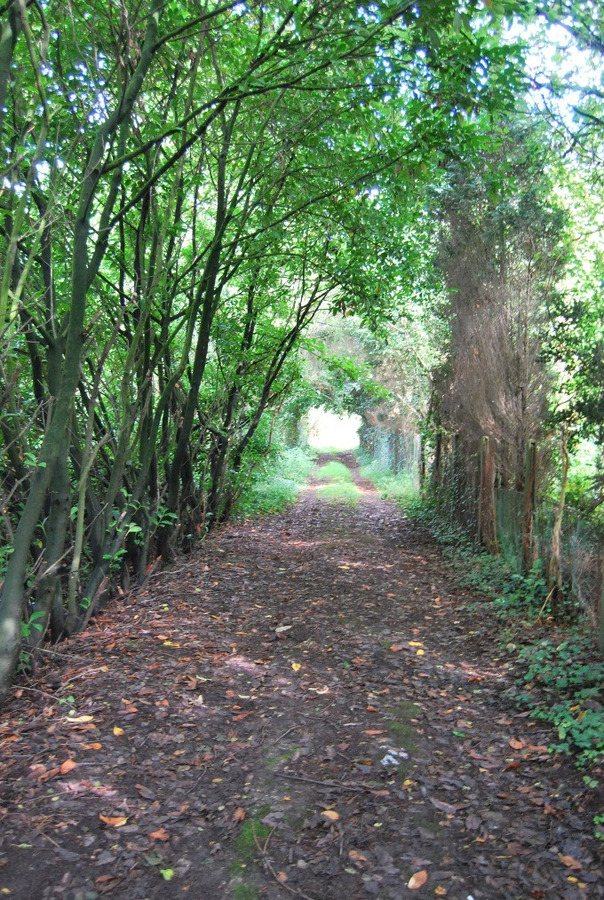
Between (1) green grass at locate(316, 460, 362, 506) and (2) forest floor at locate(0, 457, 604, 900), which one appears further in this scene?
(1) green grass at locate(316, 460, 362, 506)

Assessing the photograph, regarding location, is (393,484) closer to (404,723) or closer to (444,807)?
(404,723)

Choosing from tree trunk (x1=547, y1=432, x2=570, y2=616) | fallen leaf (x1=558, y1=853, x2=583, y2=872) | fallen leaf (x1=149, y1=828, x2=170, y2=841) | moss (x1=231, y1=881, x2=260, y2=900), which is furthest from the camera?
tree trunk (x1=547, y1=432, x2=570, y2=616)

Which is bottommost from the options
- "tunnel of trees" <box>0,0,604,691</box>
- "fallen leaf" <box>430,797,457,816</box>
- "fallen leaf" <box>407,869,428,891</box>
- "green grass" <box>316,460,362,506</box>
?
"fallen leaf" <box>407,869,428,891</box>

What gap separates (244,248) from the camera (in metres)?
8.86

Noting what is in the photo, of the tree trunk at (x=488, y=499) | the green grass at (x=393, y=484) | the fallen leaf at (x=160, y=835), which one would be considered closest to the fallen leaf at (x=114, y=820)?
the fallen leaf at (x=160, y=835)

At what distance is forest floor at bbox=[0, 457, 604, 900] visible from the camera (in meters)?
3.06

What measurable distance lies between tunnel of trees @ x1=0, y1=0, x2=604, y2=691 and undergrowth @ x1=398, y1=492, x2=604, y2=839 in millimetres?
474

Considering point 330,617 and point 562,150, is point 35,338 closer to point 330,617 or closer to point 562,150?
point 330,617

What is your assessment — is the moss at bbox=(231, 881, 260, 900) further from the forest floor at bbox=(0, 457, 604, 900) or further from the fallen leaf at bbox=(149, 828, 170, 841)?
the fallen leaf at bbox=(149, 828, 170, 841)

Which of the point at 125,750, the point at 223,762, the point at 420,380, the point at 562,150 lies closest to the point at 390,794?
the point at 223,762

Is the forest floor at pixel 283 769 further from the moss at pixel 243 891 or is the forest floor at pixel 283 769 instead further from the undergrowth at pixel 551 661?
the undergrowth at pixel 551 661

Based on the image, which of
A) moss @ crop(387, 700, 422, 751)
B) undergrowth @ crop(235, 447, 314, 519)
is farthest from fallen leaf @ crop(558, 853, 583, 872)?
undergrowth @ crop(235, 447, 314, 519)

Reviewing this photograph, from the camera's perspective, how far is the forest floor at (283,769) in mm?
3062

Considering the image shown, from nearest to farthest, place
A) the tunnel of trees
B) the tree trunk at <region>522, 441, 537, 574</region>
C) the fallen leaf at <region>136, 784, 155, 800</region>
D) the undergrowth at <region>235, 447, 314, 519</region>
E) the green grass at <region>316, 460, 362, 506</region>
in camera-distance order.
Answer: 1. the fallen leaf at <region>136, 784, 155, 800</region>
2. the tunnel of trees
3. the tree trunk at <region>522, 441, 537, 574</region>
4. the undergrowth at <region>235, 447, 314, 519</region>
5. the green grass at <region>316, 460, 362, 506</region>
